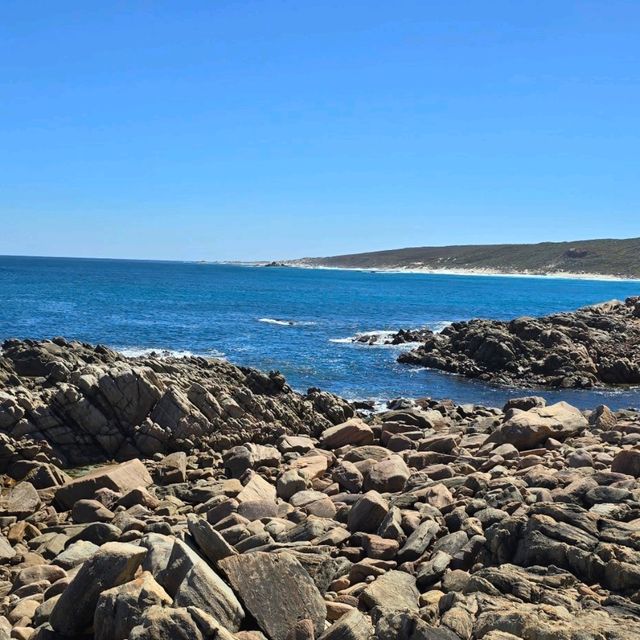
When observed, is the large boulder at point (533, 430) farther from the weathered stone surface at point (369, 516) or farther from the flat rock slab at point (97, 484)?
the flat rock slab at point (97, 484)

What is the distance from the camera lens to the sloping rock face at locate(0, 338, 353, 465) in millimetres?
20484

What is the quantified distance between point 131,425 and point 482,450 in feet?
33.2

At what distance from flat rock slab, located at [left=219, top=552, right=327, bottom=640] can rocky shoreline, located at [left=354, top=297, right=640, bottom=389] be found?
106ft

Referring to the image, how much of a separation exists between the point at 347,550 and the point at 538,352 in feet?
118

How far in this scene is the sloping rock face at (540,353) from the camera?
40.6m

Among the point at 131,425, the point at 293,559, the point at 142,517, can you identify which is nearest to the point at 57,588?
the point at 293,559

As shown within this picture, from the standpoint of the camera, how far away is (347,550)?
1053cm

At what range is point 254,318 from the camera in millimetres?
69500

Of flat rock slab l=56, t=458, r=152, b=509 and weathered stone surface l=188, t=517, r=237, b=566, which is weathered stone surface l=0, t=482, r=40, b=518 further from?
weathered stone surface l=188, t=517, r=237, b=566

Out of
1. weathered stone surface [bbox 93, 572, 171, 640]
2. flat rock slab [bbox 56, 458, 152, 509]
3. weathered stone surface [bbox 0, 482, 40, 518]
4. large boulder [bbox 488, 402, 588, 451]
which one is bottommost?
weathered stone surface [bbox 0, 482, 40, 518]

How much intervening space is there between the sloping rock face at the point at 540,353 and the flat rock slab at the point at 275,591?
32.8 meters

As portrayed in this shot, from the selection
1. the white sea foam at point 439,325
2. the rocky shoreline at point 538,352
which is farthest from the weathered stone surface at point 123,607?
the white sea foam at point 439,325

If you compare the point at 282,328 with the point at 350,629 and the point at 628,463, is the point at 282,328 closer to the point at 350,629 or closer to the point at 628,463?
the point at 628,463

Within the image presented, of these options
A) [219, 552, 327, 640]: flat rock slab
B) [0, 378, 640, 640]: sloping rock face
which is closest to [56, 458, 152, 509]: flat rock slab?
[0, 378, 640, 640]: sloping rock face
